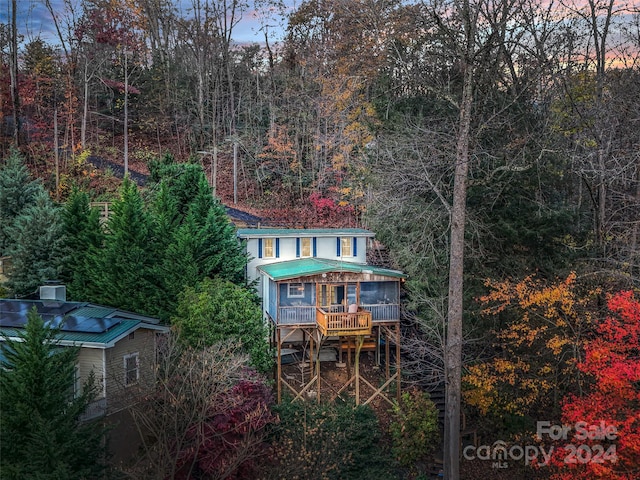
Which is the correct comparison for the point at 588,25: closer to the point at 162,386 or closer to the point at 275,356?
the point at 275,356

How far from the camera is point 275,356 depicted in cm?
2050

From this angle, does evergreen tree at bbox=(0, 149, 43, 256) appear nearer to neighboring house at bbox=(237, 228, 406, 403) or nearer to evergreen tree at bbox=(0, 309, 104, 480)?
neighboring house at bbox=(237, 228, 406, 403)

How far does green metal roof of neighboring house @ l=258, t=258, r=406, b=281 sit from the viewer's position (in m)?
19.3

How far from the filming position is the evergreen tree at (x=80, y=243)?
2027cm

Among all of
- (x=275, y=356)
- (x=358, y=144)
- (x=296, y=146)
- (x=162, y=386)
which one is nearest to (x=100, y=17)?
(x=296, y=146)

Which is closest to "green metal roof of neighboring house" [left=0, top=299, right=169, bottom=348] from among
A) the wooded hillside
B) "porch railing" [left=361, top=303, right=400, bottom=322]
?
"porch railing" [left=361, top=303, right=400, bottom=322]

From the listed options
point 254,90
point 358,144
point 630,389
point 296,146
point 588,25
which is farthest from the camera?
point 254,90

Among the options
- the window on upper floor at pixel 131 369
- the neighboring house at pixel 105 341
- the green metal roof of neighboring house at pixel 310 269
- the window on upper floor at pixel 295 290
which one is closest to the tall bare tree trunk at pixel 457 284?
the green metal roof of neighboring house at pixel 310 269

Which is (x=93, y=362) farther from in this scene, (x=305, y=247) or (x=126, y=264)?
(x=305, y=247)

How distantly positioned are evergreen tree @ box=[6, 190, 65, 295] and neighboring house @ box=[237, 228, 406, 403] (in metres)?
7.18

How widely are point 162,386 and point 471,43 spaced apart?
12.5 m

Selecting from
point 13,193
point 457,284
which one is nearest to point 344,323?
point 457,284

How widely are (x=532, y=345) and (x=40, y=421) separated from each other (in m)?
14.4

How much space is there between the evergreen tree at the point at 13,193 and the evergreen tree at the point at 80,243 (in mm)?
3204
